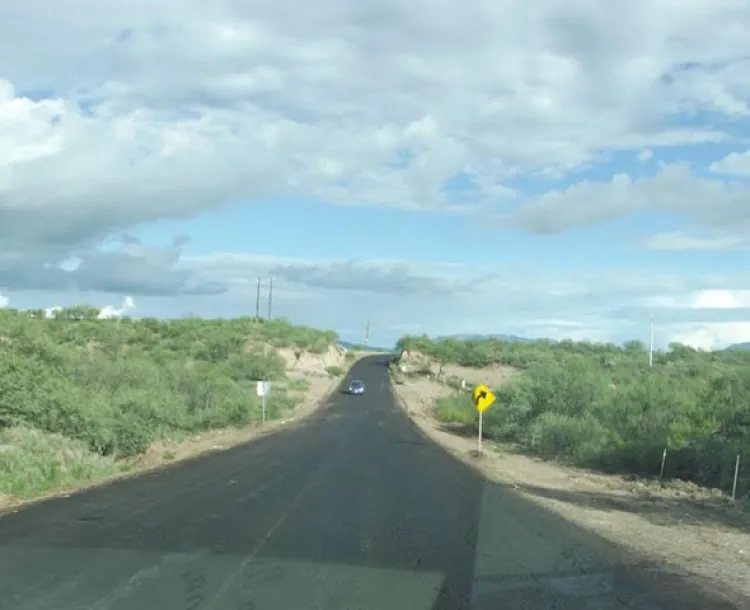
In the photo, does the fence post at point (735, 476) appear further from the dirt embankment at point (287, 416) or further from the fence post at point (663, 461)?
the dirt embankment at point (287, 416)

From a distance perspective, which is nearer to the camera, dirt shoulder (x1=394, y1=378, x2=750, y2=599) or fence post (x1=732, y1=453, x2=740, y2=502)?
dirt shoulder (x1=394, y1=378, x2=750, y2=599)

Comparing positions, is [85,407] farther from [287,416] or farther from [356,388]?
[356,388]

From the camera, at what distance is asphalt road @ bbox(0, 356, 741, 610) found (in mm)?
9570

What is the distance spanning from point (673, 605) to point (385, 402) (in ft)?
193

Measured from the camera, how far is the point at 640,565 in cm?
1216

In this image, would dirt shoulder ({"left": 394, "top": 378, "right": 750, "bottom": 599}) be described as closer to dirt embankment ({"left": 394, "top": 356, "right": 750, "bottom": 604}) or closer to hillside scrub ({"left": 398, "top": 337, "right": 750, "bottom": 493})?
dirt embankment ({"left": 394, "top": 356, "right": 750, "bottom": 604})

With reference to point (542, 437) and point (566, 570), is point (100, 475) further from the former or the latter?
point (542, 437)

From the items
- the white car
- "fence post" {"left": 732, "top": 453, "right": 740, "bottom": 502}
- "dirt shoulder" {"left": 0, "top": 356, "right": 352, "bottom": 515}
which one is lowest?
"dirt shoulder" {"left": 0, "top": 356, "right": 352, "bottom": 515}

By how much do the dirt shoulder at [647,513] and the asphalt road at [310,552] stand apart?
648 millimetres

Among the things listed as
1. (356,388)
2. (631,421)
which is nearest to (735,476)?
(631,421)

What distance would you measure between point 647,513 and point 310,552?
873 centimetres

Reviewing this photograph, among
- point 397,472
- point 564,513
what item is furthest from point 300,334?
point 564,513

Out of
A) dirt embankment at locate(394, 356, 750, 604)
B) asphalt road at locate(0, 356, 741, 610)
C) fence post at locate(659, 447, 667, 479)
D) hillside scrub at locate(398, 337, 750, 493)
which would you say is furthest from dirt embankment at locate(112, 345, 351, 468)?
fence post at locate(659, 447, 667, 479)

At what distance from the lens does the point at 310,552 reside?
40.1 feet
